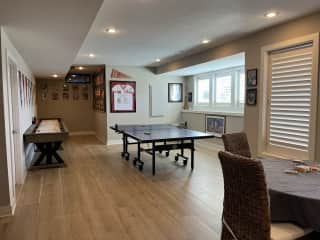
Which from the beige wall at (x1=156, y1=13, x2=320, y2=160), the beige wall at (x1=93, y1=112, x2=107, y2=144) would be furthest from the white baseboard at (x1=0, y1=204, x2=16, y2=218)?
the beige wall at (x1=93, y1=112, x2=107, y2=144)

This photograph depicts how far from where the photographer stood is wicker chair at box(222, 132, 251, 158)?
8.99ft

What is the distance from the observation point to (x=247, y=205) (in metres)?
1.64

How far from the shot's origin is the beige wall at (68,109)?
9.83 meters

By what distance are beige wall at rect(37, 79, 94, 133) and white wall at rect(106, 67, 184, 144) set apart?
2.86m

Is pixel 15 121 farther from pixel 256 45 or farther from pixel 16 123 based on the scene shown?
pixel 256 45

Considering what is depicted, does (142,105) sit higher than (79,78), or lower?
lower

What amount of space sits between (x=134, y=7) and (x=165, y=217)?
8.15 ft

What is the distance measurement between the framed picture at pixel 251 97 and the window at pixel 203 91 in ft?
10.9

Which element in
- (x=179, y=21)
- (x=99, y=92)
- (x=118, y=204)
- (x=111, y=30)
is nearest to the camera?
(x=118, y=204)

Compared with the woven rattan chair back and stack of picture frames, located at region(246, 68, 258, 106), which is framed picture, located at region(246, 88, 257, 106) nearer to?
stack of picture frames, located at region(246, 68, 258, 106)

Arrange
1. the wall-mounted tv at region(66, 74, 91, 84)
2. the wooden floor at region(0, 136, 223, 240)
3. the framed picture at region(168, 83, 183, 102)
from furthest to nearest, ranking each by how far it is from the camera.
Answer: the wall-mounted tv at region(66, 74, 91, 84)
the framed picture at region(168, 83, 183, 102)
the wooden floor at region(0, 136, 223, 240)

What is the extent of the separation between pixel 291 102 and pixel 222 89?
11.4ft

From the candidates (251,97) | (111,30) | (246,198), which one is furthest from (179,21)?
(246,198)

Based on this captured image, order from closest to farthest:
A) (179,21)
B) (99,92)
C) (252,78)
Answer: (179,21), (252,78), (99,92)
